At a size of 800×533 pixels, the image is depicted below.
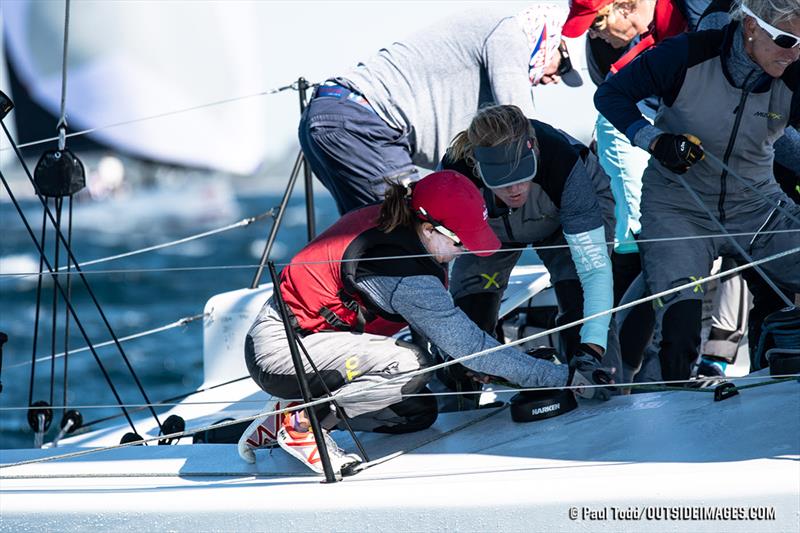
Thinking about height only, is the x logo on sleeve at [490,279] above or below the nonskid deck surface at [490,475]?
above

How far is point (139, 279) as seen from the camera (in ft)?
76.4

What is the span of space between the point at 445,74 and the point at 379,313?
0.74 m

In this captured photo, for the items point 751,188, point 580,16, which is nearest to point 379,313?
point 751,188

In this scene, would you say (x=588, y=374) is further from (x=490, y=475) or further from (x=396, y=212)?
(x=396, y=212)

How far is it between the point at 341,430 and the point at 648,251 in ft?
2.47

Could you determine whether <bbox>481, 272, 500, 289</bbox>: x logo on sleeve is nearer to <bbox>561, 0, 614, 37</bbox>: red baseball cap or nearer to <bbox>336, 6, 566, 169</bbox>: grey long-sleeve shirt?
<bbox>336, 6, 566, 169</bbox>: grey long-sleeve shirt

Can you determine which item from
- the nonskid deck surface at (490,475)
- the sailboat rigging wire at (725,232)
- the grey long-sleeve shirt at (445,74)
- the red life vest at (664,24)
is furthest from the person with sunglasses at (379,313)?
the red life vest at (664,24)

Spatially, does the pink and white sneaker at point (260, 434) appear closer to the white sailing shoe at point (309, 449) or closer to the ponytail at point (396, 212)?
the white sailing shoe at point (309, 449)

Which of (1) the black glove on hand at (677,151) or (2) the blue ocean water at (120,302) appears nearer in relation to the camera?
(1) the black glove on hand at (677,151)

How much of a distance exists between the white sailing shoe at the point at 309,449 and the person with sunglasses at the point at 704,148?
27.1 inches

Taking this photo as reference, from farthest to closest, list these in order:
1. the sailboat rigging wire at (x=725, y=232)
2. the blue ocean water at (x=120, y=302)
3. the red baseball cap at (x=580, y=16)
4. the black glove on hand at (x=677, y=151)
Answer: the blue ocean water at (x=120, y=302) → the red baseball cap at (x=580, y=16) → the sailboat rigging wire at (x=725, y=232) → the black glove on hand at (x=677, y=151)

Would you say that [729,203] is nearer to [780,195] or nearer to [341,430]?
[780,195]

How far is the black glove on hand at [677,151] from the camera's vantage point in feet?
7.44

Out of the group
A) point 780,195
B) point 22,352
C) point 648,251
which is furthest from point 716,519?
point 22,352
